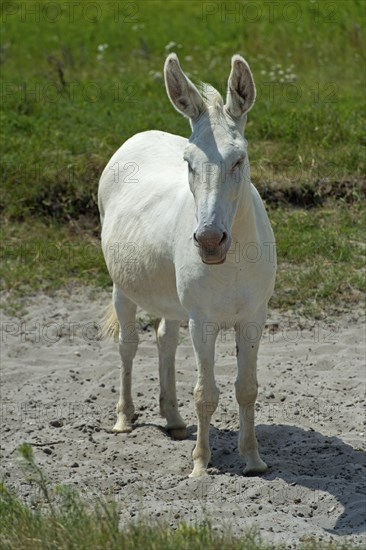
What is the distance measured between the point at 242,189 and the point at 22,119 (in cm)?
639

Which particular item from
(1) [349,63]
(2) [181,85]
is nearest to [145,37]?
(1) [349,63]

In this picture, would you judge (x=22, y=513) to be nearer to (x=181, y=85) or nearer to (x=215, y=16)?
(x=181, y=85)

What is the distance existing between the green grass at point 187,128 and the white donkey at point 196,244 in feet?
6.20

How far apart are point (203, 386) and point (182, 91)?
1.62 metres

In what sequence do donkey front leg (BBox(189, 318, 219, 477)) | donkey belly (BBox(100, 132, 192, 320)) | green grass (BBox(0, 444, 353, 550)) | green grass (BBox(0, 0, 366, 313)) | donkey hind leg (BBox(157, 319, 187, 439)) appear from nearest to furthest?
green grass (BBox(0, 444, 353, 550)) < donkey front leg (BBox(189, 318, 219, 477)) < donkey belly (BBox(100, 132, 192, 320)) < donkey hind leg (BBox(157, 319, 187, 439)) < green grass (BBox(0, 0, 366, 313))

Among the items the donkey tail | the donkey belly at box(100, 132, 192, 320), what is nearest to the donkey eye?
the donkey belly at box(100, 132, 192, 320)

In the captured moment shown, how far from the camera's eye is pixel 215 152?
5.07 metres

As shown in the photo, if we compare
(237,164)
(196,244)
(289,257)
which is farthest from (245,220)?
(289,257)

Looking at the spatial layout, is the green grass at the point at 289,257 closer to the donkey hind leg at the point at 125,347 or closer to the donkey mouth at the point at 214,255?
the donkey hind leg at the point at 125,347

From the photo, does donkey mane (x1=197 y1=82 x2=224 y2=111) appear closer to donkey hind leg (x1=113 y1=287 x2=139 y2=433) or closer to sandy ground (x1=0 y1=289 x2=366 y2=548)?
donkey hind leg (x1=113 y1=287 x2=139 y2=433)

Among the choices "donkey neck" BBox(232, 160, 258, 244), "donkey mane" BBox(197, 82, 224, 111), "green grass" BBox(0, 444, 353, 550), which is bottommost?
"green grass" BBox(0, 444, 353, 550)

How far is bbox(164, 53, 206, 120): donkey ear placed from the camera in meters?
5.26

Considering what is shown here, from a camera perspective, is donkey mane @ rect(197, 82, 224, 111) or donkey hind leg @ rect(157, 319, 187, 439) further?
donkey hind leg @ rect(157, 319, 187, 439)

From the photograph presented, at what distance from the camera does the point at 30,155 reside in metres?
10.3
